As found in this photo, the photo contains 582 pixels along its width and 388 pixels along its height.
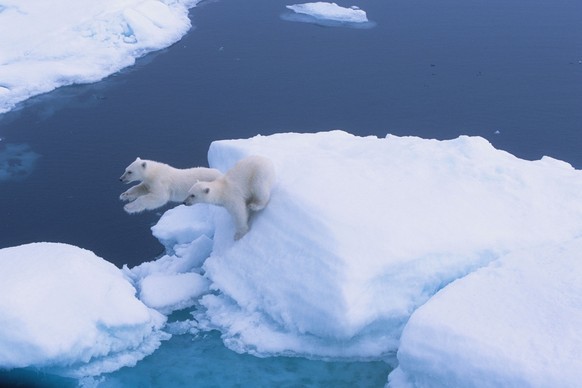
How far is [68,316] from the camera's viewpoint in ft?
21.5

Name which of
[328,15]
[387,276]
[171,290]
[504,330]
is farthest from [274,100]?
[504,330]

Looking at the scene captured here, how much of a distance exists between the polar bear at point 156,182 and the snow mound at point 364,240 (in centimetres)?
64

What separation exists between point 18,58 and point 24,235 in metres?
7.65

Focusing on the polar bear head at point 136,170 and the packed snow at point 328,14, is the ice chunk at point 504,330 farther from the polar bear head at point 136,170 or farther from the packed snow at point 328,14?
the packed snow at point 328,14

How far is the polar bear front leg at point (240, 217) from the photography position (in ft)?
24.5

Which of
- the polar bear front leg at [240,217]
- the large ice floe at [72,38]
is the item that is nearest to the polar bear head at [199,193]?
the polar bear front leg at [240,217]

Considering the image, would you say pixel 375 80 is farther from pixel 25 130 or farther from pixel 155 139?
pixel 25 130

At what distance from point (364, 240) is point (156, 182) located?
2572 millimetres

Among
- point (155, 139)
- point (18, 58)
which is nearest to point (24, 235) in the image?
point (155, 139)

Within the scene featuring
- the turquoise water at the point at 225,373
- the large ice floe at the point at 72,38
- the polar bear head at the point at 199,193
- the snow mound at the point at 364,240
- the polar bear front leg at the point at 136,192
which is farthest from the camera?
the large ice floe at the point at 72,38

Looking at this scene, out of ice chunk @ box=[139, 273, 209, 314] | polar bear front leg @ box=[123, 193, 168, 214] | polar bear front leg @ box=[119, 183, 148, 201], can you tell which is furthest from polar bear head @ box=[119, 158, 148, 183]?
ice chunk @ box=[139, 273, 209, 314]

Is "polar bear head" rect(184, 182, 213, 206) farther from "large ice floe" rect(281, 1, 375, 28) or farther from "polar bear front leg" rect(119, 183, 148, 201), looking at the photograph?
"large ice floe" rect(281, 1, 375, 28)

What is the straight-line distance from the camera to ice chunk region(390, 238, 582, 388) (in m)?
5.21

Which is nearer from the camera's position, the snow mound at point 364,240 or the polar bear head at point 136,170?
the snow mound at point 364,240
